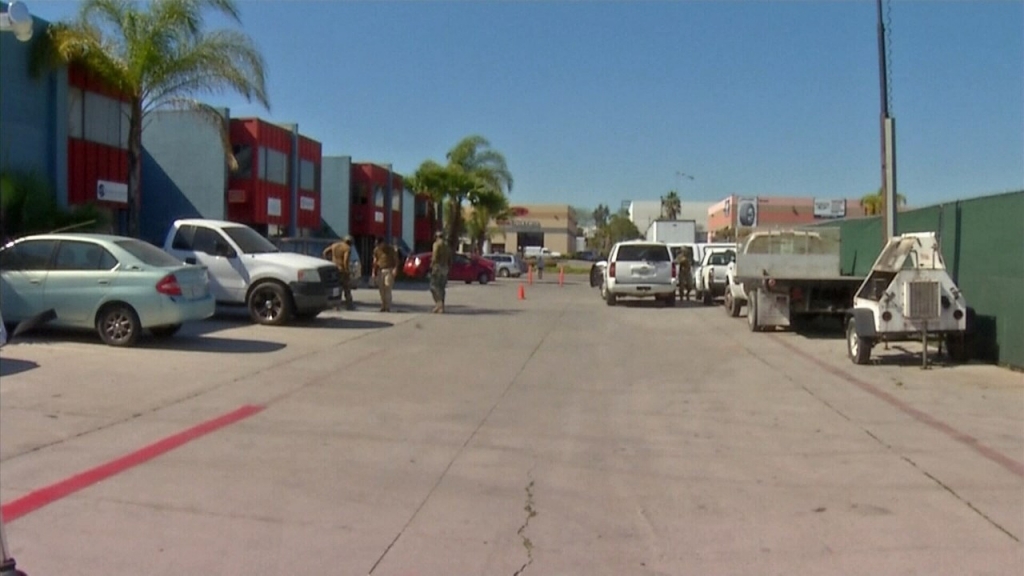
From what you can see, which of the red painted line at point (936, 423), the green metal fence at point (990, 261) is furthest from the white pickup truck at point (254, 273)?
the green metal fence at point (990, 261)

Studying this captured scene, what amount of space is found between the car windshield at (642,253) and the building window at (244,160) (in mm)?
14511

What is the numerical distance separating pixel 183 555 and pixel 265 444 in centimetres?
276

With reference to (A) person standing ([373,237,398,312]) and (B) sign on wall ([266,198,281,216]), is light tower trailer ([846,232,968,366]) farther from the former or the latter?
(B) sign on wall ([266,198,281,216])

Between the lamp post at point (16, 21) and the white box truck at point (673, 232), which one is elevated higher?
the white box truck at point (673, 232)

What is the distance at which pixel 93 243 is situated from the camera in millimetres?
13797

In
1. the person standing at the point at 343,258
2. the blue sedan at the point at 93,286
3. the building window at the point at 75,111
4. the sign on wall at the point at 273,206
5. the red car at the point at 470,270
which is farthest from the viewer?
the red car at the point at 470,270

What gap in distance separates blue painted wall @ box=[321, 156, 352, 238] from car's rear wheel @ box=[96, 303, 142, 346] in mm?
33245

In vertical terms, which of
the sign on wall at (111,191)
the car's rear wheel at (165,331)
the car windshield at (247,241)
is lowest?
the car's rear wheel at (165,331)

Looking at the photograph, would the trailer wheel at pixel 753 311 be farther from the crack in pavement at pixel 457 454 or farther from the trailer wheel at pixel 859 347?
the crack in pavement at pixel 457 454

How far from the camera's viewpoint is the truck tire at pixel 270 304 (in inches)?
693

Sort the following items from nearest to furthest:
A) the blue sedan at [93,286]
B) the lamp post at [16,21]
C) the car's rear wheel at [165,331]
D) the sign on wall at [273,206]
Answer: the lamp post at [16,21] → the blue sedan at [93,286] → the car's rear wheel at [165,331] → the sign on wall at [273,206]

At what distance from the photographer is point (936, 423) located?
31.7 feet

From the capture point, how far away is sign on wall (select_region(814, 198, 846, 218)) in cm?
7731

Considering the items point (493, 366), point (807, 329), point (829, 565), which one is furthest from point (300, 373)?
point (807, 329)
